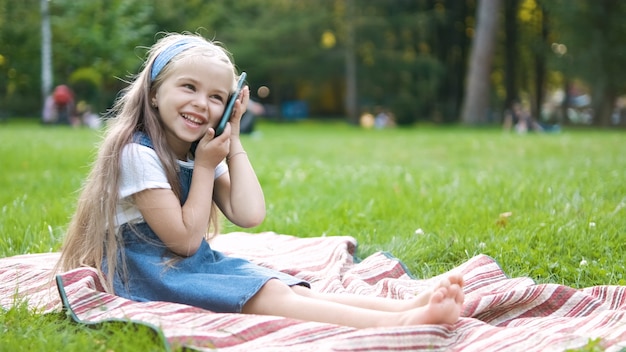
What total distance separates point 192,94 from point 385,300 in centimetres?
112

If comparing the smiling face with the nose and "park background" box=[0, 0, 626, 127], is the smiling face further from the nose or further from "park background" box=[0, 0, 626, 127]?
"park background" box=[0, 0, 626, 127]

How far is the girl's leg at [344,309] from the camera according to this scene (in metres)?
2.35

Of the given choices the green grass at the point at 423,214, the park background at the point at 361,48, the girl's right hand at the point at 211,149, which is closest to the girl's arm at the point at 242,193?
the girl's right hand at the point at 211,149

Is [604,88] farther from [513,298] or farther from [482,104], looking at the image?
[513,298]

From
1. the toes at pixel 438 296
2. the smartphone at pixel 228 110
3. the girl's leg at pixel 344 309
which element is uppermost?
the smartphone at pixel 228 110

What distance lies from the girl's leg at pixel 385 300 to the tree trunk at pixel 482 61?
22.4 meters

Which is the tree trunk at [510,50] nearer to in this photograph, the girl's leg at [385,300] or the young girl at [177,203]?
the young girl at [177,203]

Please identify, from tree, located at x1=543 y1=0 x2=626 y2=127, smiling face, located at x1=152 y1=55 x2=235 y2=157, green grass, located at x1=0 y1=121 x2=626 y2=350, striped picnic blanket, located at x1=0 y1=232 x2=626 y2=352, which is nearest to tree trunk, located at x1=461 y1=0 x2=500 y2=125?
tree, located at x1=543 y1=0 x2=626 y2=127

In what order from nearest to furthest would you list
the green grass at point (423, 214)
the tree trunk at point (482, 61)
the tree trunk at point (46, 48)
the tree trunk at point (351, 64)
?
the green grass at point (423, 214) → the tree trunk at point (46, 48) → the tree trunk at point (482, 61) → the tree trunk at point (351, 64)

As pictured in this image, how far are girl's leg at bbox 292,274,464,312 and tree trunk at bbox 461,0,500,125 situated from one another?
22.4 metres

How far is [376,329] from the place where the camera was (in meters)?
2.30

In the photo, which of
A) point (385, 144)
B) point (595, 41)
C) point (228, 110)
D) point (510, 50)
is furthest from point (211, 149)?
point (510, 50)

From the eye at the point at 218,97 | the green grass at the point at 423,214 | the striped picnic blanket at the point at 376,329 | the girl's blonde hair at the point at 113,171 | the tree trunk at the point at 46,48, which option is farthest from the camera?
the tree trunk at the point at 46,48

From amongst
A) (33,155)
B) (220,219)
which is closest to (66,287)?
(220,219)
